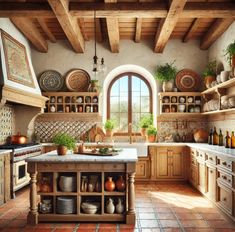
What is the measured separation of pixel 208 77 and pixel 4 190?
184 inches

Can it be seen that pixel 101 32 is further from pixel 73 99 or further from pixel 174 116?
pixel 174 116

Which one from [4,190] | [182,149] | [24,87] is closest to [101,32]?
[24,87]

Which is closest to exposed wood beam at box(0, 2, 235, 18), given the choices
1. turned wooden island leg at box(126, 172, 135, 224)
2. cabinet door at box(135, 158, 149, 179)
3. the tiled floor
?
turned wooden island leg at box(126, 172, 135, 224)

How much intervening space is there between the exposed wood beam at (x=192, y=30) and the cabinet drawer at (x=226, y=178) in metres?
3.26

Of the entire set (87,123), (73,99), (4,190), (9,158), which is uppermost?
(73,99)

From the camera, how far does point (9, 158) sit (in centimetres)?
525

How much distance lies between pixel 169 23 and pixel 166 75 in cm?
188

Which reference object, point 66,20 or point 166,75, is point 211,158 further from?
point 66,20

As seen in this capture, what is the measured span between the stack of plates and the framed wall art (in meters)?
2.52

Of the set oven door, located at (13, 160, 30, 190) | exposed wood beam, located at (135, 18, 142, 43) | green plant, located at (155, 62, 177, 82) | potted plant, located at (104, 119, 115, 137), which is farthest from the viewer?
potted plant, located at (104, 119, 115, 137)

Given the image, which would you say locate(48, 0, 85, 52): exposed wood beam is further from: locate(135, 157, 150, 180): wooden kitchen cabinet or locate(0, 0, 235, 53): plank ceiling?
locate(135, 157, 150, 180): wooden kitchen cabinet

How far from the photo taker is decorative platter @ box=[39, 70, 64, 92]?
7.53 metres

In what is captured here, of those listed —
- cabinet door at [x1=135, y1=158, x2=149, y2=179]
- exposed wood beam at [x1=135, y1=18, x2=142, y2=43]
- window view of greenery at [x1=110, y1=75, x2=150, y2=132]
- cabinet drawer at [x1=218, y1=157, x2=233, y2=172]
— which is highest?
exposed wood beam at [x1=135, y1=18, x2=142, y2=43]

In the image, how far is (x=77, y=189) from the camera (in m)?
4.01
